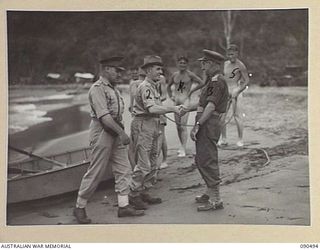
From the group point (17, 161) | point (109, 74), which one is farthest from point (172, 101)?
point (17, 161)

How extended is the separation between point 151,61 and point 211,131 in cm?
31

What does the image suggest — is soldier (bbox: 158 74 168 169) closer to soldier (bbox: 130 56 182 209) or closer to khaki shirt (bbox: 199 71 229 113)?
soldier (bbox: 130 56 182 209)

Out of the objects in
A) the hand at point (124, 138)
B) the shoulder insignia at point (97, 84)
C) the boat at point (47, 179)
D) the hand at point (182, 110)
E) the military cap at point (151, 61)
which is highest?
the military cap at point (151, 61)

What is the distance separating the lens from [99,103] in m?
1.98

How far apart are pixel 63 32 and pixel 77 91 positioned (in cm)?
21

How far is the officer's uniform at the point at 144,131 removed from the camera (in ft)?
6.61

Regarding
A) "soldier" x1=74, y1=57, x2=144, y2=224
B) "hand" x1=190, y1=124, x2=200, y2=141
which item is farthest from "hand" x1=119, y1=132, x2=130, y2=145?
"hand" x1=190, y1=124, x2=200, y2=141

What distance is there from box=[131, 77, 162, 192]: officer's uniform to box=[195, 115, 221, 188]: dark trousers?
0.49 ft

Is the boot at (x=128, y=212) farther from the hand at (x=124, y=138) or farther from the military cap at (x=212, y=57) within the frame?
the military cap at (x=212, y=57)

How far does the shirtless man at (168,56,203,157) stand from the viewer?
2.04 meters

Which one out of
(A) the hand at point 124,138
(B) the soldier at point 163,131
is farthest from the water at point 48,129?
(B) the soldier at point 163,131

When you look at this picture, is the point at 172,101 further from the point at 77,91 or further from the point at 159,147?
the point at 77,91

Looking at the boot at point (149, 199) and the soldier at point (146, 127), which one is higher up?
the soldier at point (146, 127)

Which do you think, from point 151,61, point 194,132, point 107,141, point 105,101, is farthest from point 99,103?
point 194,132
